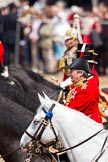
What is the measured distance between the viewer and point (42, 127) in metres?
8.52

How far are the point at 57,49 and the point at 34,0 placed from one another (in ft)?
19.2

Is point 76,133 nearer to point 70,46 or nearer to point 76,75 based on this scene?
point 76,75

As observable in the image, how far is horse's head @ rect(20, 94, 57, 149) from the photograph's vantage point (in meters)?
8.50

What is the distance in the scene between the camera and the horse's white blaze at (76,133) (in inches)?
339

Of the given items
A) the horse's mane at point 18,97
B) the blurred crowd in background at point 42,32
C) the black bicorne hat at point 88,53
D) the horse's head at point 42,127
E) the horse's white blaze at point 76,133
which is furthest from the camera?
the blurred crowd in background at point 42,32

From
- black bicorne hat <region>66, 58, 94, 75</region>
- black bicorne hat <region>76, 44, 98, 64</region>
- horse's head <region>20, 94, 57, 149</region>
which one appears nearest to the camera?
horse's head <region>20, 94, 57, 149</region>

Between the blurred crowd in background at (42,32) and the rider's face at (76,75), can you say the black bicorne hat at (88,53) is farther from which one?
the blurred crowd in background at (42,32)

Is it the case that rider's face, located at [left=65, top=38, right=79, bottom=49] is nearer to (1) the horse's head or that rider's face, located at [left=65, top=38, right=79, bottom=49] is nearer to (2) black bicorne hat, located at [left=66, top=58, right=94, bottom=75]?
(2) black bicorne hat, located at [left=66, top=58, right=94, bottom=75]

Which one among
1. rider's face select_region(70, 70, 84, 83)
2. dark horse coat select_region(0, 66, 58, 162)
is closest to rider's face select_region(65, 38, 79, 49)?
dark horse coat select_region(0, 66, 58, 162)

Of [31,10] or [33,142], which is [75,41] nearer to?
[33,142]

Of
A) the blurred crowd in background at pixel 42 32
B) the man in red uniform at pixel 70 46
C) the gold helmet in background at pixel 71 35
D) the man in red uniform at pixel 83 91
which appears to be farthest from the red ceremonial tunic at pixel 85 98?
the blurred crowd in background at pixel 42 32

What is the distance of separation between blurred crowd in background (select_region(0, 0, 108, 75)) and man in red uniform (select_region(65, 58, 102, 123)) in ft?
42.2

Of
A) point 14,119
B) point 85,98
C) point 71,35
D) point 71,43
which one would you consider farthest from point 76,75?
point 71,35

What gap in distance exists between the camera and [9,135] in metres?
9.56
